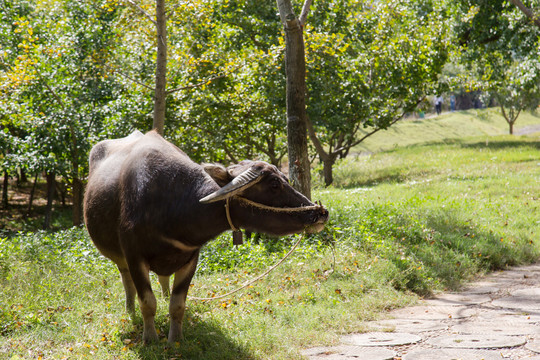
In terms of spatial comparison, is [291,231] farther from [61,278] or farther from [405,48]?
[405,48]

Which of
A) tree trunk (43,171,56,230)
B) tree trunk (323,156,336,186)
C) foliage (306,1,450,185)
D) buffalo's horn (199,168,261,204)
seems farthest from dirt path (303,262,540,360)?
tree trunk (43,171,56,230)

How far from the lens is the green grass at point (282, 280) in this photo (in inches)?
205

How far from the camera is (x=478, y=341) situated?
5004mm

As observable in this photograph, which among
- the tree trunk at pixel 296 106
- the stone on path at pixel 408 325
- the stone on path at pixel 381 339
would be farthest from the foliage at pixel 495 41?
the stone on path at pixel 381 339

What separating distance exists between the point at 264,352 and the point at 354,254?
2.99 m

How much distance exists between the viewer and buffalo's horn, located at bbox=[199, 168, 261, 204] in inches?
174

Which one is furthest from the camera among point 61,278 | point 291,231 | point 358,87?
point 358,87

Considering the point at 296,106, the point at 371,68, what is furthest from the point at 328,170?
the point at 296,106

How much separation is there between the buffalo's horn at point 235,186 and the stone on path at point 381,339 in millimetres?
1866

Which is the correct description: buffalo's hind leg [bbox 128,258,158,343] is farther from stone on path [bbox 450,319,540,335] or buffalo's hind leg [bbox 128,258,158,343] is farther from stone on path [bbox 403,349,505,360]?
stone on path [bbox 450,319,540,335]

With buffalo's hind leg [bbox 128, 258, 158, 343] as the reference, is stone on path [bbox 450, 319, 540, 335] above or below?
below

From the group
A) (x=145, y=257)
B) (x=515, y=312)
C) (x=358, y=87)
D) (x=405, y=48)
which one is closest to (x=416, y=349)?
(x=515, y=312)

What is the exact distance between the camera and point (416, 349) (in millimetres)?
4902

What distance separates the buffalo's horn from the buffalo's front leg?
0.93 meters
